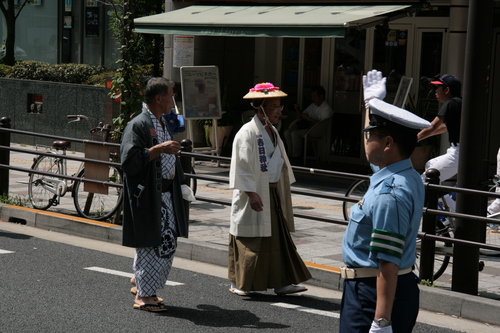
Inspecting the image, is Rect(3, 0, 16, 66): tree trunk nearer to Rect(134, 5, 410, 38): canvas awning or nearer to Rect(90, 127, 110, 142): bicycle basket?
Rect(134, 5, 410, 38): canvas awning

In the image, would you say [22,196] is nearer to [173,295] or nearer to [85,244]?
[85,244]

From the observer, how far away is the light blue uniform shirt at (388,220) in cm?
345

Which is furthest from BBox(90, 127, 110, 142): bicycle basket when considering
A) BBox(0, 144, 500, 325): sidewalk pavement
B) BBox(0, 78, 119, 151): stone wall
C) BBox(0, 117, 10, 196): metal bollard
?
BBox(0, 78, 119, 151): stone wall

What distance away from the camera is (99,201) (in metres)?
10.6

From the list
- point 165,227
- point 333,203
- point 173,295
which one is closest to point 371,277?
point 165,227

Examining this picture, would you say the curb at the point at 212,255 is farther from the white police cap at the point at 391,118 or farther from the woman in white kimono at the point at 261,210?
the white police cap at the point at 391,118

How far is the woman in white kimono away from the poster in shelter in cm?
778

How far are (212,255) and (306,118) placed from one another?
7721 mm

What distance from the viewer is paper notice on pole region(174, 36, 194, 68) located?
15.7 metres

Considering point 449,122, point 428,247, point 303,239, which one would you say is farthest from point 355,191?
point 428,247

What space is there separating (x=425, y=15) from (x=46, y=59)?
1186cm

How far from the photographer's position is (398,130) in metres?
3.50

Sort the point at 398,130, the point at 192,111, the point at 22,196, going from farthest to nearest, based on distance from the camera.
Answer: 1. the point at 192,111
2. the point at 22,196
3. the point at 398,130

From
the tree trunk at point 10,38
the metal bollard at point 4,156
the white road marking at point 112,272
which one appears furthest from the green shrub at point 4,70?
the white road marking at point 112,272
